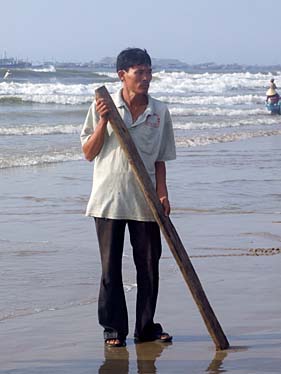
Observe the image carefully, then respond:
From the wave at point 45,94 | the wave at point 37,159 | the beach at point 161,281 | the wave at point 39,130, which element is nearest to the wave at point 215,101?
the wave at point 45,94

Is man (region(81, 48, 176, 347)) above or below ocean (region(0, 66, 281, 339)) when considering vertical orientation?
above

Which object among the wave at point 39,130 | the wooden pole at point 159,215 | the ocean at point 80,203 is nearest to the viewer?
the wooden pole at point 159,215

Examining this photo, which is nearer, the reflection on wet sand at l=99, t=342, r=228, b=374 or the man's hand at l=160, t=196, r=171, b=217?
the reflection on wet sand at l=99, t=342, r=228, b=374

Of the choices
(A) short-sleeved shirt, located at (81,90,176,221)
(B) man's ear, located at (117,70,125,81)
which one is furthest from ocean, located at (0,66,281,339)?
(B) man's ear, located at (117,70,125,81)

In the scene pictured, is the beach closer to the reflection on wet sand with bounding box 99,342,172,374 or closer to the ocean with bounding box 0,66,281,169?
the reflection on wet sand with bounding box 99,342,172,374

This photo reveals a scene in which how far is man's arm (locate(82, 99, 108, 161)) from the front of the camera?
5.12m

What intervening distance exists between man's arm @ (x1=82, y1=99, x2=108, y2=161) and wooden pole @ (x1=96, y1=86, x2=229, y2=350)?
0.11 feet

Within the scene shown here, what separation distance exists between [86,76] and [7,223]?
57313 millimetres

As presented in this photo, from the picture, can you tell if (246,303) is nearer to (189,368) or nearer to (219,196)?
(189,368)

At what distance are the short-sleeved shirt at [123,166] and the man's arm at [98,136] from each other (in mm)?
54

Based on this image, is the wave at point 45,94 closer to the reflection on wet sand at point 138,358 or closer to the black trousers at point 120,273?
the black trousers at point 120,273

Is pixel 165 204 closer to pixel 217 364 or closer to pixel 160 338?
pixel 160 338

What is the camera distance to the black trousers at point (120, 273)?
531cm

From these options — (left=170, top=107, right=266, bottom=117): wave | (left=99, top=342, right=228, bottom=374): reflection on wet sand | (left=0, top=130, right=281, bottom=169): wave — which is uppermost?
(left=99, top=342, right=228, bottom=374): reflection on wet sand
